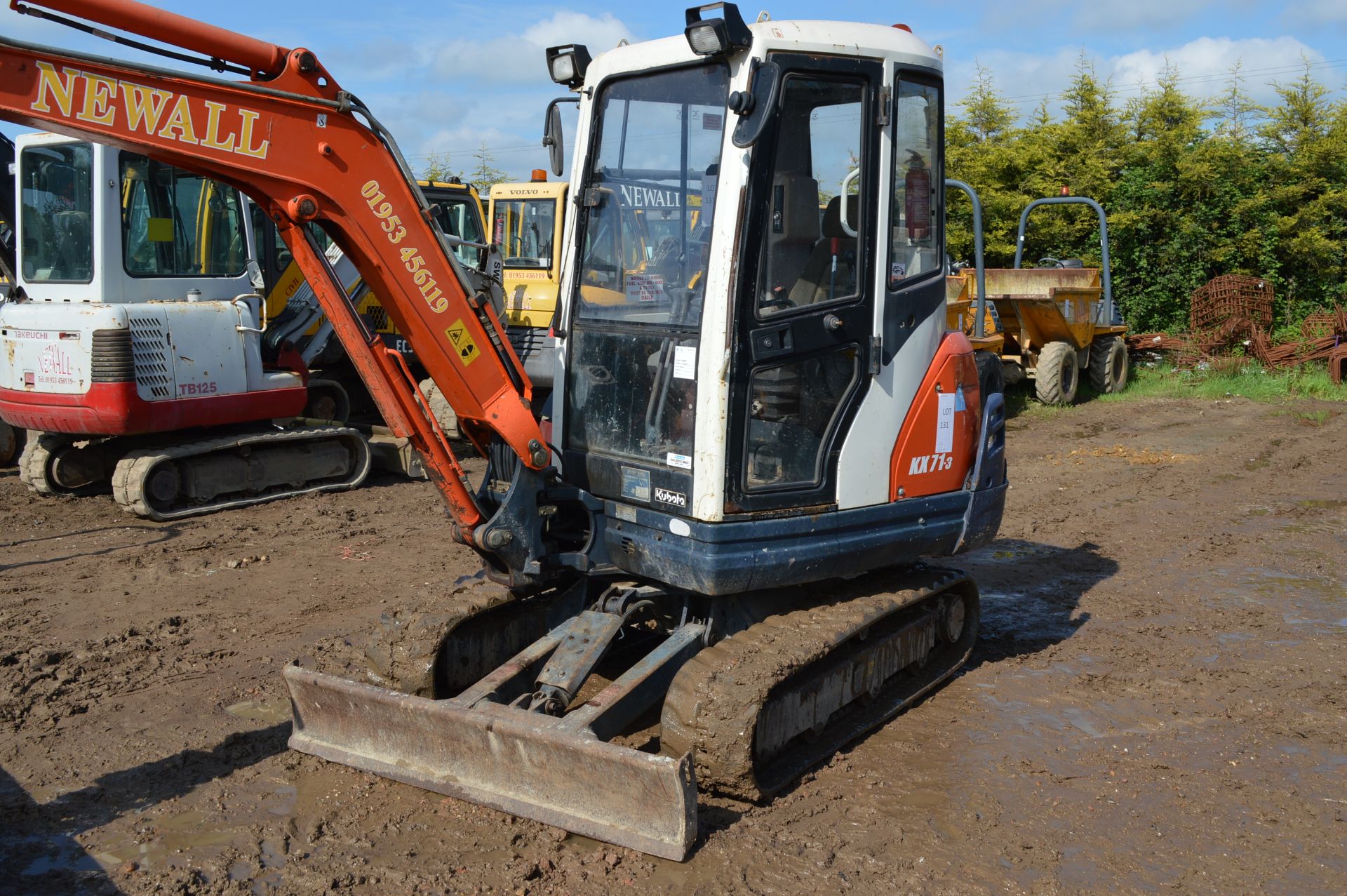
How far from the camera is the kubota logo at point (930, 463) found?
15.9 ft

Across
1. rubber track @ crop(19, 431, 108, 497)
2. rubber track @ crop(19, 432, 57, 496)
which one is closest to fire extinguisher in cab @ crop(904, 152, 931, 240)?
rubber track @ crop(19, 431, 108, 497)

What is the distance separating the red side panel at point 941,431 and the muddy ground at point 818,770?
1037 mm

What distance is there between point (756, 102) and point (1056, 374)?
1141 cm

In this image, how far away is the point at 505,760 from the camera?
3971 millimetres

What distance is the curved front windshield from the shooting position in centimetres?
428

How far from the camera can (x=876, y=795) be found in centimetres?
428

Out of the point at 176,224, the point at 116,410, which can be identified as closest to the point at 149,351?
the point at 116,410

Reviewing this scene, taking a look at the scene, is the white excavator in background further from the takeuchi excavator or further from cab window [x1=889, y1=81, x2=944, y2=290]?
cab window [x1=889, y1=81, x2=944, y2=290]

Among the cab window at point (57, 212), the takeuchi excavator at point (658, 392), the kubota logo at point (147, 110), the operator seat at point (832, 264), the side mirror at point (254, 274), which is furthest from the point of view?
the side mirror at point (254, 274)

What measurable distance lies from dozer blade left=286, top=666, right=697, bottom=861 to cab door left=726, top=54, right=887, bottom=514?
107 centimetres

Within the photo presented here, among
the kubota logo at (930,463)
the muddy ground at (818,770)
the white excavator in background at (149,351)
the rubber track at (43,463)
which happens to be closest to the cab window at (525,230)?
the white excavator in background at (149,351)

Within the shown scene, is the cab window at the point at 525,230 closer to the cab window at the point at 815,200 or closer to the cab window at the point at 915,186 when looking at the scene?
the cab window at the point at 915,186

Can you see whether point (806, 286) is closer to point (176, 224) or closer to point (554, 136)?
point (554, 136)

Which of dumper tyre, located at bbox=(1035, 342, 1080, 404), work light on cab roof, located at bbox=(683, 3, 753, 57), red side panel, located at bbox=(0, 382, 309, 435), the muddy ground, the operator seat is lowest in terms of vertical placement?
the muddy ground
